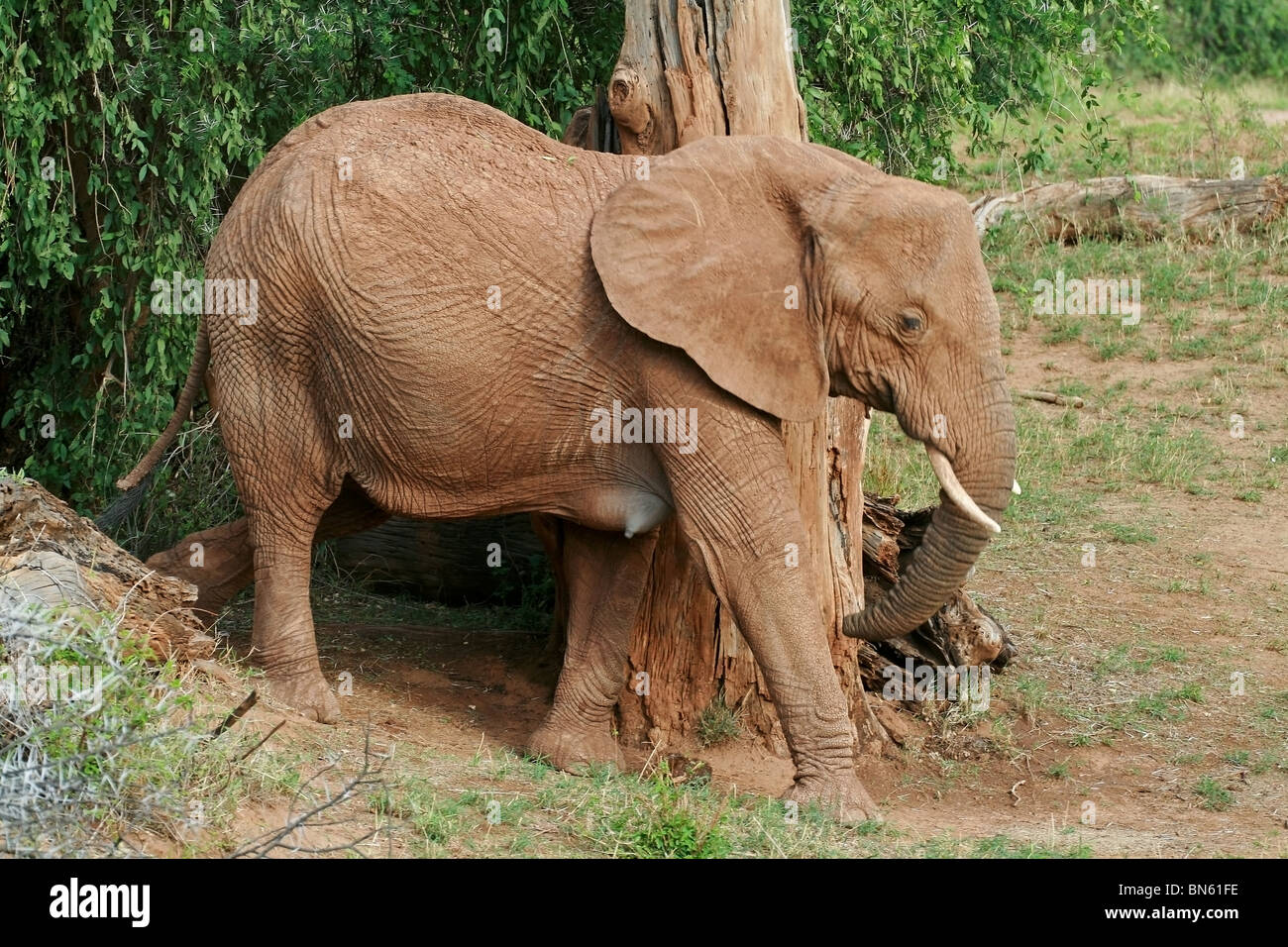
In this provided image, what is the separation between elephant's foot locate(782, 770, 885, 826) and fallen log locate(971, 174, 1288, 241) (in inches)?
343

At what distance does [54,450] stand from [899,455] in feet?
18.7

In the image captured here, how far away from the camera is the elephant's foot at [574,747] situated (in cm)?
740

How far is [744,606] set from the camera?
21.8ft

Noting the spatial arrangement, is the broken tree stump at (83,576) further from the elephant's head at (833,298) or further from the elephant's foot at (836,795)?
the elephant's foot at (836,795)

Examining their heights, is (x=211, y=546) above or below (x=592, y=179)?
below

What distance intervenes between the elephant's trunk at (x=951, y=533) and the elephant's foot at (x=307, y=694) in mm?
2446

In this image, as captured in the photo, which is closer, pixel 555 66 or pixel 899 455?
pixel 555 66

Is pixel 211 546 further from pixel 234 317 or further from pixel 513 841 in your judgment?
pixel 513 841

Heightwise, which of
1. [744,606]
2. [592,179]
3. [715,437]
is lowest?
[744,606]

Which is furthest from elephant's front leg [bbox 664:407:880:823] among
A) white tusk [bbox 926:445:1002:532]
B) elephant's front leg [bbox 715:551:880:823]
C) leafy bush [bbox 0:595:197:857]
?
leafy bush [bbox 0:595:197:857]

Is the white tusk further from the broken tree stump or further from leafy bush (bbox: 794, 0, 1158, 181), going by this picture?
leafy bush (bbox: 794, 0, 1158, 181)

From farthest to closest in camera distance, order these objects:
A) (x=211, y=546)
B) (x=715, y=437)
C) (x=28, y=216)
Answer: (x=28, y=216) → (x=211, y=546) → (x=715, y=437)

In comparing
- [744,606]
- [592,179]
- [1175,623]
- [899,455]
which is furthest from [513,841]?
[899,455]

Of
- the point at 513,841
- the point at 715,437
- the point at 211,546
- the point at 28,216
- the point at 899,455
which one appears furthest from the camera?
the point at 899,455
